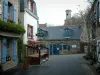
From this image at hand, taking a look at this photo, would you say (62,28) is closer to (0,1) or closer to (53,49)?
(53,49)

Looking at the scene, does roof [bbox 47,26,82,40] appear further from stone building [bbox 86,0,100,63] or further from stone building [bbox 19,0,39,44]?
stone building [bbox 86,0,100,63]

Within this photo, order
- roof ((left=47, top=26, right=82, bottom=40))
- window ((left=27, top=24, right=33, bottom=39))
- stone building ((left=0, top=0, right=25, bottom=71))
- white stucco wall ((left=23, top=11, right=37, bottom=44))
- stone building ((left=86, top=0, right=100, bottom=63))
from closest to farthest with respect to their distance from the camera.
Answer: stone building ((left=0, top=0, right=25, bottom=71))
stone building ((left=86, top=0, right=100, bottom=63))
white stucco wall ((left=23, top=11, right=37, bottom=44))
window ((left=27, top=24, right=33, bottom=39))
roof ((left=47, top=26, right=82, bottom=40))

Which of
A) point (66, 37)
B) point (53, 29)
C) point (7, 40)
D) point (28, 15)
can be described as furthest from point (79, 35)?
point (7, 40)

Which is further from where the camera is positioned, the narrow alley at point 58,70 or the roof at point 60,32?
the roof at point 60,32

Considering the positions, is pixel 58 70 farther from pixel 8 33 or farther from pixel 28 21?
pixel 28 21

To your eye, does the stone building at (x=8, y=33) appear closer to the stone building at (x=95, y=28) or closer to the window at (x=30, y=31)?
the window at (x=30, y=31)

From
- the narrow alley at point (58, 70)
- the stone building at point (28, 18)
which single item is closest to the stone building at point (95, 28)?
the narrow alley at point (58, 70)

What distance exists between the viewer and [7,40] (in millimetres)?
17672

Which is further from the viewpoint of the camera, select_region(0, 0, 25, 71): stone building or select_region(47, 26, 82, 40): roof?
select_region(47, 26, 82, 40): roof

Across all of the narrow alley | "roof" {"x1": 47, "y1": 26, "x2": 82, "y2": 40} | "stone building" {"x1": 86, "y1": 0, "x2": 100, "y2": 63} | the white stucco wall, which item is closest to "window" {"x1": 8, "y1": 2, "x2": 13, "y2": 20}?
the white stucco wall

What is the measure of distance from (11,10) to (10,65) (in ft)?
15.3

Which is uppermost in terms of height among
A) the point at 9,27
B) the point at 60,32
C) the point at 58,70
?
the point at 60,32

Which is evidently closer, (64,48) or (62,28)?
(64,48)

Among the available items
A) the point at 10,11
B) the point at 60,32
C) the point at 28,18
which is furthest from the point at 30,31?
the point at 60,32
